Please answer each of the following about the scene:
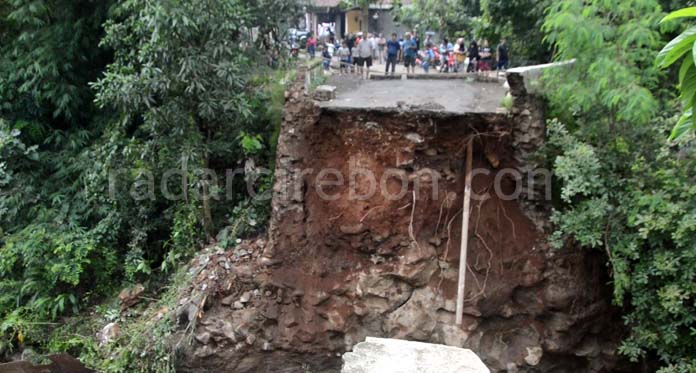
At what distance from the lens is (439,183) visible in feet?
27.0

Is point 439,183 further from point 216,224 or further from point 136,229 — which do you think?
point 136,229

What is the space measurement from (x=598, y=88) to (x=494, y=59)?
6.89 m

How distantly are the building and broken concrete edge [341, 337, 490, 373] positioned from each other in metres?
16.8

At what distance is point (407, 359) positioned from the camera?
5.49 metres

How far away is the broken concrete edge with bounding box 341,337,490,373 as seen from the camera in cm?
533

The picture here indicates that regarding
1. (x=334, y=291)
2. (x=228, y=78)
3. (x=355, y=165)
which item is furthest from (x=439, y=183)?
(x=228, y=78)

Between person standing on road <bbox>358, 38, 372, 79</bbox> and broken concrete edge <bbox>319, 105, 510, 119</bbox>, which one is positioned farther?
person standing on road <bbox>358, 38, 372, 79</bbox>

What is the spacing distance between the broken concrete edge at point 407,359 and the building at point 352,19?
1681cm

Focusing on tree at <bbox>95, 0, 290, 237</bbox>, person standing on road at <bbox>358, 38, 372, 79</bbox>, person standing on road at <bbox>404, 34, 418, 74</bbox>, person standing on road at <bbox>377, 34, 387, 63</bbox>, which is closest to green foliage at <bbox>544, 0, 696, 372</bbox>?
tree at <bbox>95, 0, 290, 237</bbox>

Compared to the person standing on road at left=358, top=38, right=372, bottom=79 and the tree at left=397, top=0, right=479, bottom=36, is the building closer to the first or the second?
the tree at left=397, top=0, right=479, bottom=36

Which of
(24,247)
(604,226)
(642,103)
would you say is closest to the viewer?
(642,103)

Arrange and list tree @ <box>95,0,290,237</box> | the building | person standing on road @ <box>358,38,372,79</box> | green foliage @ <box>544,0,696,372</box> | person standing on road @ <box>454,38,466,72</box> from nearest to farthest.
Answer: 1. green foliage @ <box>544,0,696,372</box>
2. tree @ <box>95,0,290,237</box>
3. person standing on road @ <box>358,38,372,79</box>
4. person standing on road @ <box>454,38,466,72</box>
5. the building

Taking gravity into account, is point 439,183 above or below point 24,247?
above

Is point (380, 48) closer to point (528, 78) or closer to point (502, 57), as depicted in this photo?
point (502, 57)
